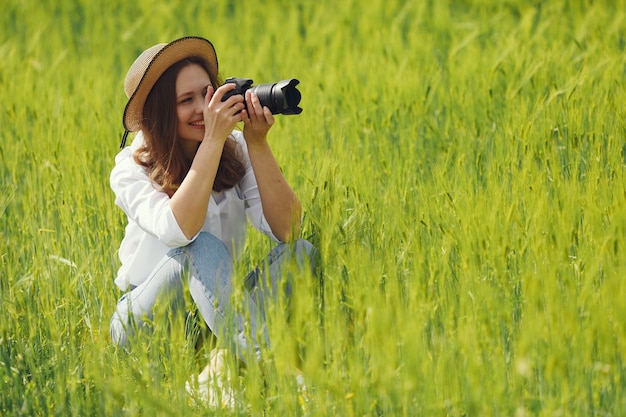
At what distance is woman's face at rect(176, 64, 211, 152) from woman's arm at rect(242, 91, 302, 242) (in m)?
0.14

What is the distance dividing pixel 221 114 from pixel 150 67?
248mm

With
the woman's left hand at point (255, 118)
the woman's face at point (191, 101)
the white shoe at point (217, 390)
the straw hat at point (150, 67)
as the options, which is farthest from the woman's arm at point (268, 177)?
the white shoe at point (217, 390)

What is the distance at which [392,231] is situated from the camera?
220 centimetres

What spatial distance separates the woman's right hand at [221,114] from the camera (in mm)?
2246

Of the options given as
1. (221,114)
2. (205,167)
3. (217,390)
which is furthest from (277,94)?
(217,390)

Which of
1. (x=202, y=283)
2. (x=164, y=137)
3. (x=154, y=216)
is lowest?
(x=202, y=283)

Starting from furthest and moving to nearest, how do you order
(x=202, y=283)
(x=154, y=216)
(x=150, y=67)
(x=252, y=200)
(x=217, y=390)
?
1. (x=252, y=200)
2. (x=150, y=67)
3. (x=154, y=216)
4. (x=202, y=283)
5. (x=217, y=390)

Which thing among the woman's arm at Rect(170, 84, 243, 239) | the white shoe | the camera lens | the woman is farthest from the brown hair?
the white shoe

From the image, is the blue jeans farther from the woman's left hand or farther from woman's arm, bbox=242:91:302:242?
the woman's left hand

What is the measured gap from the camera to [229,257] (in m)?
2.21

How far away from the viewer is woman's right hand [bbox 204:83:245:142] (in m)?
2.25

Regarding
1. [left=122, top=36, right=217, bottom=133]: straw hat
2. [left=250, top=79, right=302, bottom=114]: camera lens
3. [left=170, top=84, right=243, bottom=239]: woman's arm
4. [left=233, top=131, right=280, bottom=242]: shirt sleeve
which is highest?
[left=122, top=36, right=217, bottom=133]: straw hat

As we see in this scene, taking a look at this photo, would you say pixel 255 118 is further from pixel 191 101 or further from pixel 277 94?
pixel 191 101

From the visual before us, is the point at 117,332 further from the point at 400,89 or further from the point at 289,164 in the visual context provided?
the point at 400,89
